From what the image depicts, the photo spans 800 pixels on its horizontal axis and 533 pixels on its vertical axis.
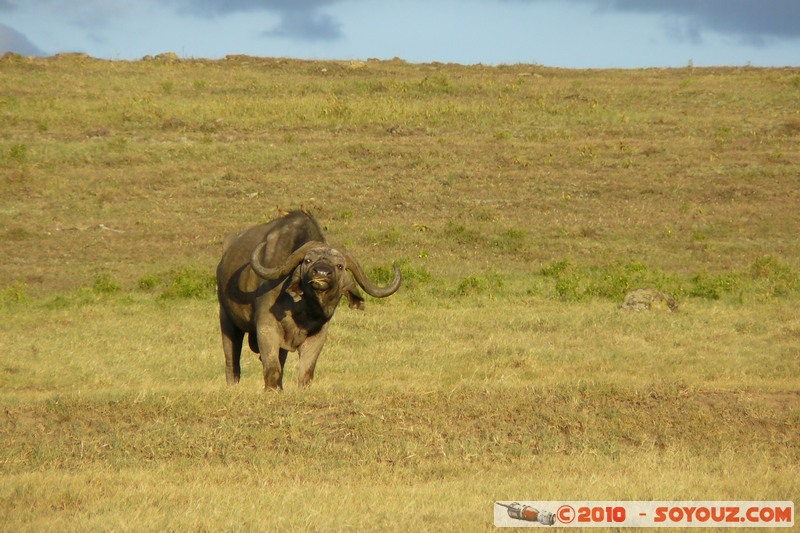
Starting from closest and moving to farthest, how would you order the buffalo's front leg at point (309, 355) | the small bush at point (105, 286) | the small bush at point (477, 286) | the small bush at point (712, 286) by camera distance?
the buffalo's front leg at point (309, 355)
the small bush at point (712, 286)
the small bush at point (477, 286)
the small bush at point (105, 286)

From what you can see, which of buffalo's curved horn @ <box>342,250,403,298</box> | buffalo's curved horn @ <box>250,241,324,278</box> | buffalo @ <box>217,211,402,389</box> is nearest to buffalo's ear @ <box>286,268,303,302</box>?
buffalo @ <box>217,211,402,389</box>

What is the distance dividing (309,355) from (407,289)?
8431 mm

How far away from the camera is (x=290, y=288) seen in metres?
10.3

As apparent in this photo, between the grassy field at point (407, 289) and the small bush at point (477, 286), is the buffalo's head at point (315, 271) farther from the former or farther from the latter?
the small bush at point (477, 286)

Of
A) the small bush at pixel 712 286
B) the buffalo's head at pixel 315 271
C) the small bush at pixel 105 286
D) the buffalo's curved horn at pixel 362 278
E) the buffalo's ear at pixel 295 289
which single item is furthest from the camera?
the small bush at pixel 105 286

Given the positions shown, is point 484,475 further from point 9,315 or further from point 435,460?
point 9,315

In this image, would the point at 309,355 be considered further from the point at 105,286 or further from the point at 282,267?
the point at 105,286

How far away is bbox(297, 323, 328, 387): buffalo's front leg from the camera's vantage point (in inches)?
419

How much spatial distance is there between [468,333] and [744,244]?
10.1 meters

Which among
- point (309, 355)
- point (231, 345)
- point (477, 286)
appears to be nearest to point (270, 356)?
point (309, 355)

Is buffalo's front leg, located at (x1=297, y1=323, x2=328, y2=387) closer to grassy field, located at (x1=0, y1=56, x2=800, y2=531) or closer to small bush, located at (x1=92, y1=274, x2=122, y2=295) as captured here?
grassy field, located at (x1=0, y1=56, x2=800, y2=531)

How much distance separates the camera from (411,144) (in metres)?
31.5

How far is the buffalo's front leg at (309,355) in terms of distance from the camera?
10641 mm

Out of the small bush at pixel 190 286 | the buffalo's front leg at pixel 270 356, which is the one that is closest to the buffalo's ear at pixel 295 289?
the buffalo's front leg at pixel 270 356
